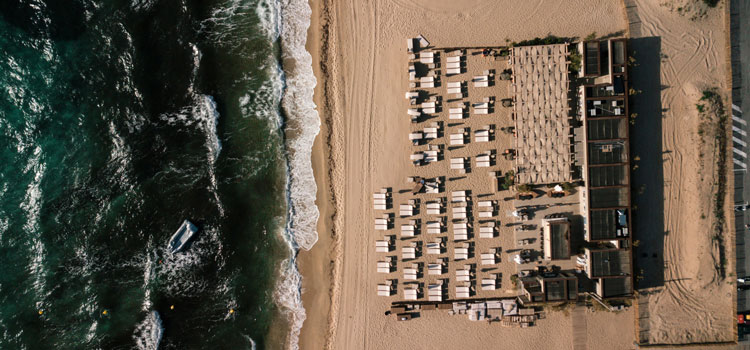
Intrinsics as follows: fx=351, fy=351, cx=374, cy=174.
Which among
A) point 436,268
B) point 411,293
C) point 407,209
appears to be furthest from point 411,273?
point 407,209

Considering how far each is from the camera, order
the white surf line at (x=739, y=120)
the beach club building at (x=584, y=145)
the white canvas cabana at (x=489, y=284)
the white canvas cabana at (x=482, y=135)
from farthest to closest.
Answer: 1. the white canvas cabana at (x=489, y=284)
2. the white canvas cabana at (x=482, y=135)
3. the white surf line at (x=739, y=120)
4. the beach club building at (x=584, y=145)

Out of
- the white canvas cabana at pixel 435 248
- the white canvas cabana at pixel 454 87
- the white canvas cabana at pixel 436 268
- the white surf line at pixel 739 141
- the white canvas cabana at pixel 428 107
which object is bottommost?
the white canvas cabana at pixel 436 268

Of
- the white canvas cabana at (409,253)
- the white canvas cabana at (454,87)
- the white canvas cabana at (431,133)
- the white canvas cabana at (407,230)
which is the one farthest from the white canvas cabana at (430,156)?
the white canvas cabana at (409,253)

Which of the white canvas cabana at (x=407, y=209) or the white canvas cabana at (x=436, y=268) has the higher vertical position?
the white canvas cabana at (x=407, y=209)

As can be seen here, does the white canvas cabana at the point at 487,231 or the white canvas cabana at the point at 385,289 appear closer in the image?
the white canvas cabana at the point at 487,231

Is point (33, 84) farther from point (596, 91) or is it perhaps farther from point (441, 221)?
point (596, 91)

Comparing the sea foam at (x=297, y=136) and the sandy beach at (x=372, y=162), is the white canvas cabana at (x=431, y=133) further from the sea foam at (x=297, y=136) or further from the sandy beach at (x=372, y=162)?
the sea foam at (x=297, y=136)

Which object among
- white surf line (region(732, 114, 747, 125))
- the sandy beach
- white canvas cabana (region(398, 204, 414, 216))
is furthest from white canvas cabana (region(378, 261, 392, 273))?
white surf line (region(732, 114, 747, 125))

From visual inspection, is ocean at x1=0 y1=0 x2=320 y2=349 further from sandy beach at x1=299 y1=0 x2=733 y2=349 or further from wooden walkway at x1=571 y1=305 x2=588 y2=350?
wooden walkway at x1=571 y1=305 x2=588 y2=350
